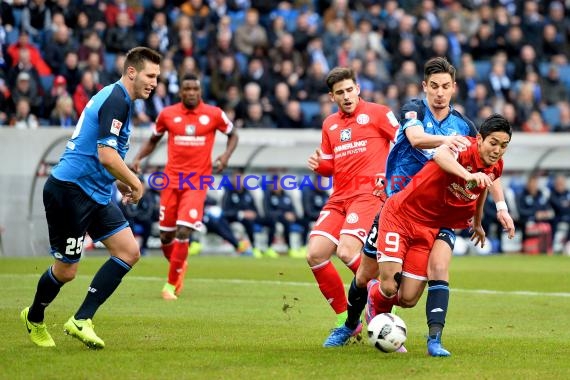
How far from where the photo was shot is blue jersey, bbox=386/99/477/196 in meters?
9.59

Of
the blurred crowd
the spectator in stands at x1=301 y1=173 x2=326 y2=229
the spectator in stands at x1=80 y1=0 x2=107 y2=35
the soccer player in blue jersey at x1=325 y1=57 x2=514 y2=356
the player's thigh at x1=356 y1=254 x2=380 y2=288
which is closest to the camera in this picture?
the soccer player in blue jersey at x1=325 y1=57 x2=514 y2=356

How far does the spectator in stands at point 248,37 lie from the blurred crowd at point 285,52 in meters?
0.03

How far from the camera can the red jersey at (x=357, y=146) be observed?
429 inches

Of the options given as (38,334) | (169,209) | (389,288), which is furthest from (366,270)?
(169,209)

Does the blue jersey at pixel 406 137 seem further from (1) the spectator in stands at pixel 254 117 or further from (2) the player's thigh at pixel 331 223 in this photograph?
(1) the spectator in stands at pixel 254 117

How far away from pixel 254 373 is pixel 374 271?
2034 mm

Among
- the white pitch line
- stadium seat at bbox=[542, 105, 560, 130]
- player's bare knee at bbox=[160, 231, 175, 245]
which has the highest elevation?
stadium seat at bbox=[542, 105, 560, 130]

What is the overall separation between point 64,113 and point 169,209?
7.25 m

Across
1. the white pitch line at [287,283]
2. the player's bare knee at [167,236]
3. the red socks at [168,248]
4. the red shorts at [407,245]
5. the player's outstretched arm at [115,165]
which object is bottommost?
the white pitch line at [287,283]

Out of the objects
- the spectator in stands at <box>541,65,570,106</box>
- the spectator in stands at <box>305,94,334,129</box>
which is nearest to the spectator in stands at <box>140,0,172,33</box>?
the spectator in stands at <box>305,94,334,129</box>

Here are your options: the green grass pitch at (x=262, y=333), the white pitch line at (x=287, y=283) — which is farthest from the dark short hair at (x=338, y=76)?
the white pitch line at (x=287, y=283)

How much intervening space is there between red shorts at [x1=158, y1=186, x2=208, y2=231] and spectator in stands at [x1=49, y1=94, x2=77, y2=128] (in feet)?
22.9

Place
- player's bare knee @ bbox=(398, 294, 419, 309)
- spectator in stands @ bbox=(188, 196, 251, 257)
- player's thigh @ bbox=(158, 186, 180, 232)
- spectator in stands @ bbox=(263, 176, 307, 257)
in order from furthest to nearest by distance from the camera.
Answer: spectator in stands @ bbox=(263, 176, 307, 257) → spectator in stands @ bbox=(188, 196, 251, 257) → player's thigh @ bbox=(158, 186, 180, 232) → player's bare knee @ bbox=(398, 294, 419, 309)

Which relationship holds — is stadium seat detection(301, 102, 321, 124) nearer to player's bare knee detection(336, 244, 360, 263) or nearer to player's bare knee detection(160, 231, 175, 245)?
player's bare knee detection(160, 231, 175, 245)
